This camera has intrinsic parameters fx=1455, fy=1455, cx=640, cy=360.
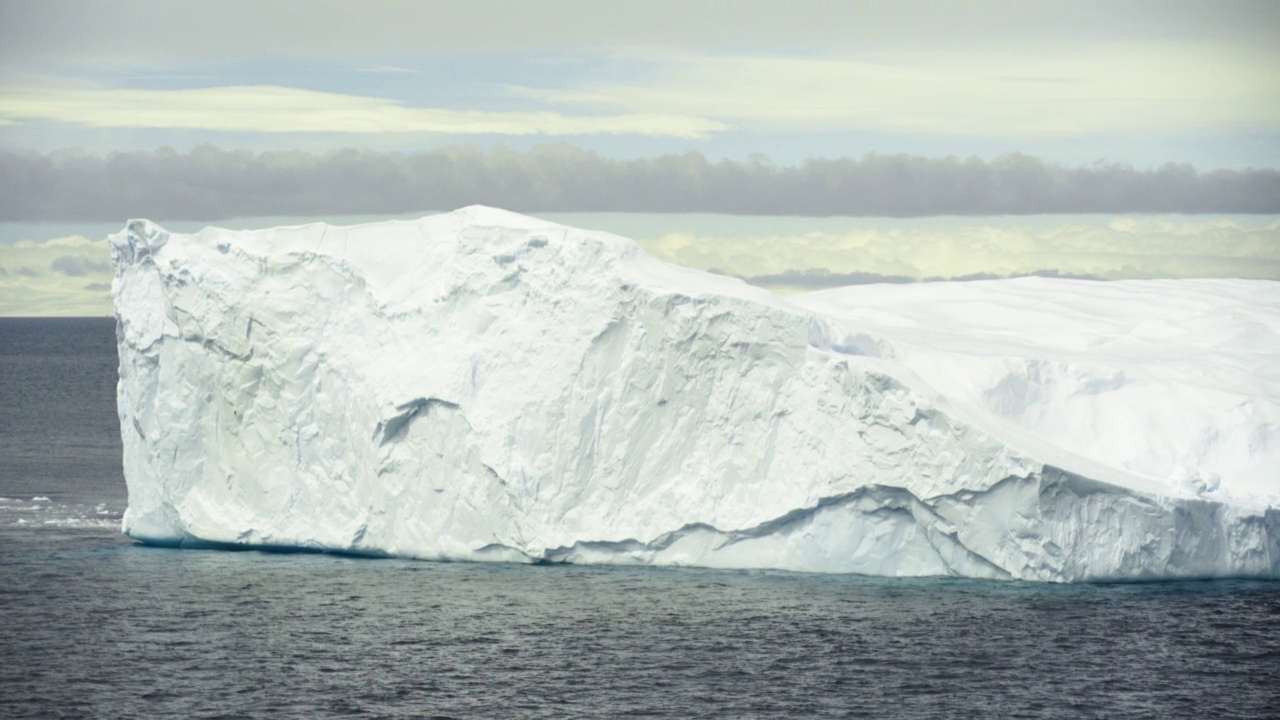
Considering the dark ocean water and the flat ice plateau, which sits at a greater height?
the flat ice plateau

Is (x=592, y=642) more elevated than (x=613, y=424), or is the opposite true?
(x=613, y=424)

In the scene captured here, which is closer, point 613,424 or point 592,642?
point 592,642

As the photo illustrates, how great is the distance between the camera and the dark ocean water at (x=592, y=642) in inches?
901

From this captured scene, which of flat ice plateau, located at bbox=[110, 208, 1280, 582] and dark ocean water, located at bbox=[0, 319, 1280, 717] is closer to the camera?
dark ocean water, located at bbox=[0, 319, 1280, 717]

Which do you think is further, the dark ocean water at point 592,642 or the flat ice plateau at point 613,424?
the flat ice plateau at point 613,424

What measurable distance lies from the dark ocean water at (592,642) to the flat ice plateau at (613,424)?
3.06ft

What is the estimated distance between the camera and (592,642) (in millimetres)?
25844

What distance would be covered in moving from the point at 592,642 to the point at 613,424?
7.14 m

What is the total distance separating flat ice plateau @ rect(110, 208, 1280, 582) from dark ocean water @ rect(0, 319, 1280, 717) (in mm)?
932

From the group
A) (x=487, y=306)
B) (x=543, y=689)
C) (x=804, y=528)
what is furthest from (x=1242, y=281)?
(x=543, y=689)

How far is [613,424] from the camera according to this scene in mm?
32000

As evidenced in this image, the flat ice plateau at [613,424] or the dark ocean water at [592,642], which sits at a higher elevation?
the flat ice plateau at [613,424]

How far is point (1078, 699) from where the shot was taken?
75.4ft

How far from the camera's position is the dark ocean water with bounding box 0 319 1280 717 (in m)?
22.9
